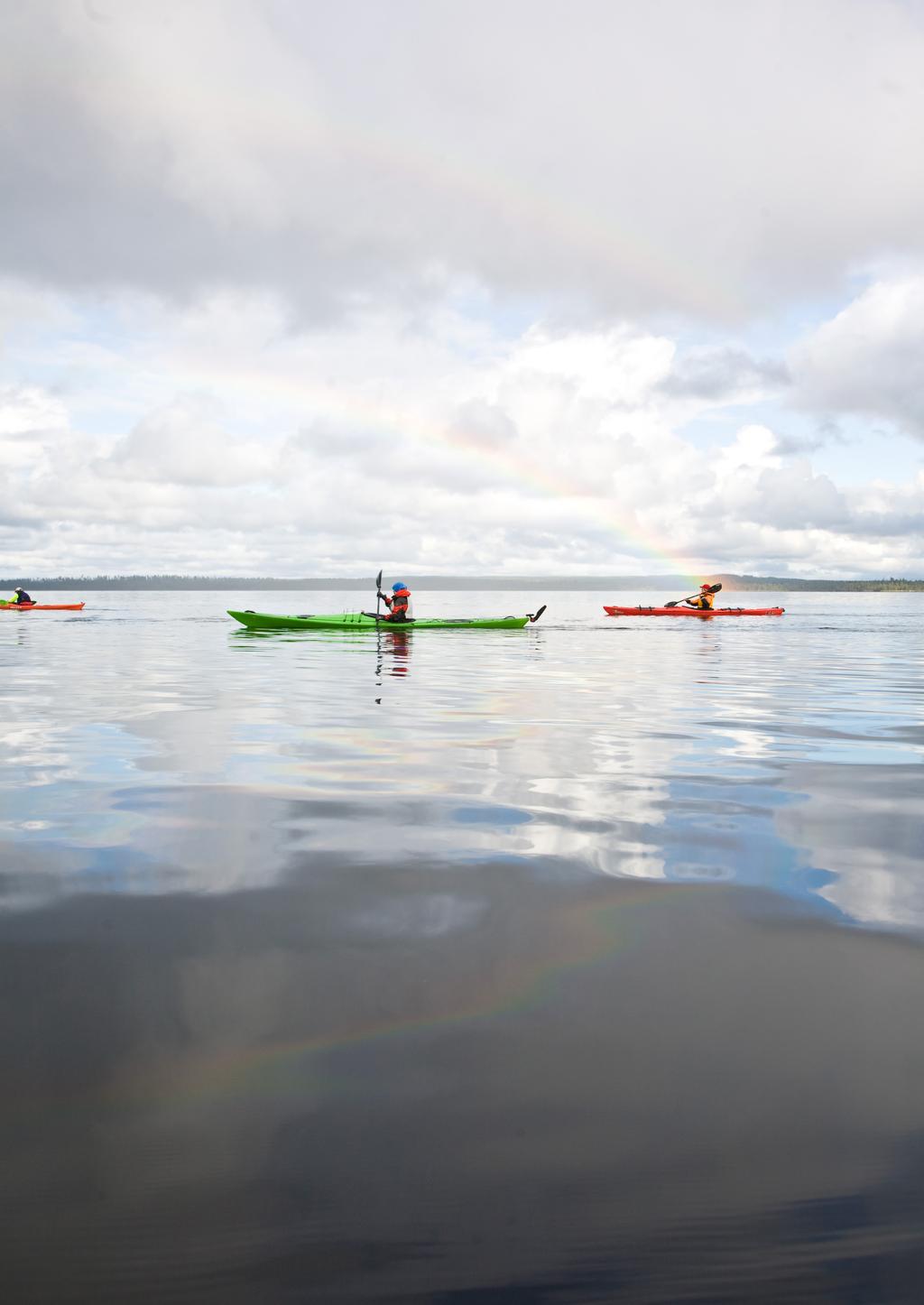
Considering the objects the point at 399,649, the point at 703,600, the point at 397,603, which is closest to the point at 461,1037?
the point at 399,649

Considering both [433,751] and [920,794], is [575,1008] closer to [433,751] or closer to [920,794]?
[920,794]

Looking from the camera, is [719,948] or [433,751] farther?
[433,751]

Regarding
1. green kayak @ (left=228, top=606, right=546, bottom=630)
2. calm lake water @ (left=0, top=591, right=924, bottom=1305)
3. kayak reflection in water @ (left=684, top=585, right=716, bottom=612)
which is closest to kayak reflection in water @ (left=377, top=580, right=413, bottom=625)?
green kayak @ (left=228, top=606, right=546, bottom=630)

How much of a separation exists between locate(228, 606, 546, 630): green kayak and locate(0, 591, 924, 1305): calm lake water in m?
35.5

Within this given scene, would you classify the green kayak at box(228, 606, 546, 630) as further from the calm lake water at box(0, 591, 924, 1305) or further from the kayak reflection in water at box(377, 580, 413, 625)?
the calm lake water at box(0, 591, 924, 1305)

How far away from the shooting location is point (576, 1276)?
119 inches

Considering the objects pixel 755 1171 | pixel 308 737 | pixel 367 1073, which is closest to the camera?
pixel 755 1171

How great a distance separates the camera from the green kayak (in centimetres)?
4697

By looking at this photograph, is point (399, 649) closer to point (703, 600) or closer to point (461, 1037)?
point (461, 1037)

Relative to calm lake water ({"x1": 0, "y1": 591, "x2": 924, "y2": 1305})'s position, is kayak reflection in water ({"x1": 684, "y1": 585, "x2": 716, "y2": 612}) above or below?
above

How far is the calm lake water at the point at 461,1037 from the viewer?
3133 mm

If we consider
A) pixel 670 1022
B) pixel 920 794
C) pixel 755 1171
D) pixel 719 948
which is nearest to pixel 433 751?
pixel 920 794

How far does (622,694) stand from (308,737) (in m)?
9.69

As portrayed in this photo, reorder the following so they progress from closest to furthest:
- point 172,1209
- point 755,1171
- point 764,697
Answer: point 172,1209
point 755,1171
point 764,697
